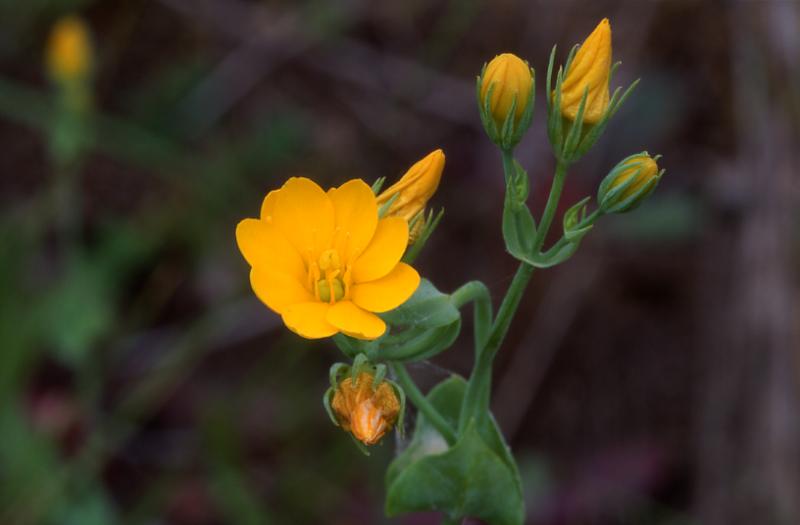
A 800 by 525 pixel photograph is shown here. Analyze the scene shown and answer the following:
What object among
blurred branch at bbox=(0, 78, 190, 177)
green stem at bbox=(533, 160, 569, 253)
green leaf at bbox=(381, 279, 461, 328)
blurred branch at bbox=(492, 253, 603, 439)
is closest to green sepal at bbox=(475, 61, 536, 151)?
green stem at bbox=(533, 160, 569, 253)

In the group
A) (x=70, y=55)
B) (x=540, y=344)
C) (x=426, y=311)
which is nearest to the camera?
(x=426, y=311)

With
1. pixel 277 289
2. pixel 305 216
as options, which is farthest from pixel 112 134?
pixel 277 289

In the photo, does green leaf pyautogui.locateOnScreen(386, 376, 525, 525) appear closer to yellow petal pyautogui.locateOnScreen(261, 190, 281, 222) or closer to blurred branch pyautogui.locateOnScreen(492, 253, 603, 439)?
yellow petal pyautogui.locateOnScreen(261, 190, 281, 222)

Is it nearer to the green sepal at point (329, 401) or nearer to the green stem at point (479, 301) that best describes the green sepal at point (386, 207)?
the green stem at point (479, 301)

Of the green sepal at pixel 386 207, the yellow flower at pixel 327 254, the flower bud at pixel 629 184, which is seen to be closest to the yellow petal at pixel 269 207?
the yellow flower at pixel 327 254

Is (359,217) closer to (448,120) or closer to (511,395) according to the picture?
(511,395)

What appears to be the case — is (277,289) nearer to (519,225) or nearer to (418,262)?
(519,225)

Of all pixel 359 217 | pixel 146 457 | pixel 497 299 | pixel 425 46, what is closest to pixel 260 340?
pixel 146 457
